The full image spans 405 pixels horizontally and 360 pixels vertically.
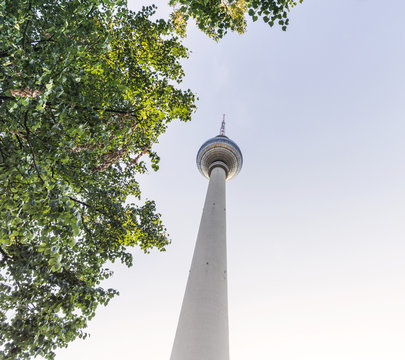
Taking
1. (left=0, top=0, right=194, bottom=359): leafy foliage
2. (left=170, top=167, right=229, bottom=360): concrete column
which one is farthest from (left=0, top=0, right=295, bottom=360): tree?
(left=170, top=167, right=229, bottom=360): concrete column

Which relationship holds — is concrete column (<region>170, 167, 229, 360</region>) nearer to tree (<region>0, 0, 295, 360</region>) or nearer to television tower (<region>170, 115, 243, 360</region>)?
television tower (<region>170, 115, 243, 360</region>)

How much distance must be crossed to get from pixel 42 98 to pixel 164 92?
5166 millimetres

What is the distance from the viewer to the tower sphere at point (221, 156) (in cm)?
3491

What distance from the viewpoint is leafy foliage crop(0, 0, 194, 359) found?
417 centimetres

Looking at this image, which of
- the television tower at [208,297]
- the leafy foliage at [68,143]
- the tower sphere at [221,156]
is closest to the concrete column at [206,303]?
the television tower at [208,297]

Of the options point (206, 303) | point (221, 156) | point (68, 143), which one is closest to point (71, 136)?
point (68, 143)

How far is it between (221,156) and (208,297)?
21294mm

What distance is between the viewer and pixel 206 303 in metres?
Result: 16.1

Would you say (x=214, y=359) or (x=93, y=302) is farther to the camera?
(x=214, y=359)

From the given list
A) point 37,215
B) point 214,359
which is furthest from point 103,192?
point 214,359

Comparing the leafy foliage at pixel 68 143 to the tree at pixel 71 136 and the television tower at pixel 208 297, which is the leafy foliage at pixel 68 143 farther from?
the television tower at pixel 208 297

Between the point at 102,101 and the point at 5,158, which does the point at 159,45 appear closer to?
the point at 102,101

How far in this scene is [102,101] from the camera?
6.41 m

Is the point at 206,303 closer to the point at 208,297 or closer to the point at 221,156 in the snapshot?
the point at 208,297
